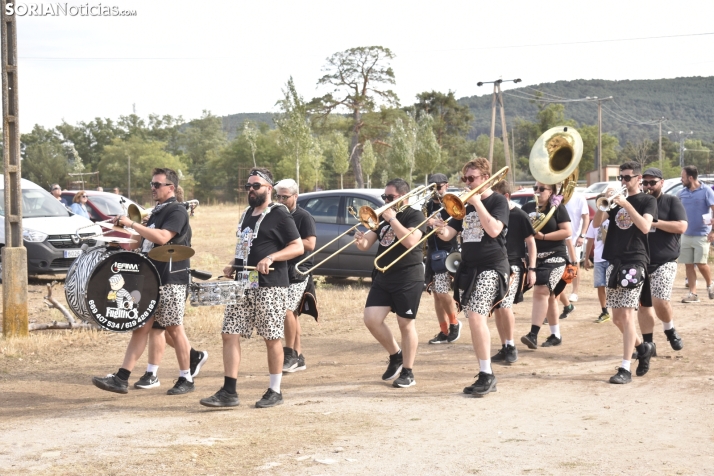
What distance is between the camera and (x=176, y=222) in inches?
288

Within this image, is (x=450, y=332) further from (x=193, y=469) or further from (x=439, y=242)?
(x=193, y=469)

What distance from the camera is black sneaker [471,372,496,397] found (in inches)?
289

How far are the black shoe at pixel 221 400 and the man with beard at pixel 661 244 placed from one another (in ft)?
13.2

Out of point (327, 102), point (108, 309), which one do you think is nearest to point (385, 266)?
point (108, 309)

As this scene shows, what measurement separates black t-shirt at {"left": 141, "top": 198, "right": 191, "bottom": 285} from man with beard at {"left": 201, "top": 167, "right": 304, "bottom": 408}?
2.07 ft

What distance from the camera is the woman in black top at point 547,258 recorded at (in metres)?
9.49

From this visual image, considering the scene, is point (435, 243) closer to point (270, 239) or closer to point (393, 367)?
point (393, 367)

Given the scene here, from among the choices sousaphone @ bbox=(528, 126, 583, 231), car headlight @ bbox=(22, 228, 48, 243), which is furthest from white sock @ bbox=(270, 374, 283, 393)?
car headlight @ bbox=(22, 228, 48, 243)

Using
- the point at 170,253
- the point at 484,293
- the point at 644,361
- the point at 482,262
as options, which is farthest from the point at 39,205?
the point at 644,361

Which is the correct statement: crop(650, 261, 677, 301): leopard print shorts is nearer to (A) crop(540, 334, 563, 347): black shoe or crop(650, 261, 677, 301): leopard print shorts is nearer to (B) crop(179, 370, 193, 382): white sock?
(A) crop(540, 334, 563, 347): black shoe

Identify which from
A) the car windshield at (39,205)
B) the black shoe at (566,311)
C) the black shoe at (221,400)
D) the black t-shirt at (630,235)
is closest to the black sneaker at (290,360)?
the black shoe at (221,400)

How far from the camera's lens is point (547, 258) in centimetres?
962

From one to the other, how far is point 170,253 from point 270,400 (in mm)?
1415

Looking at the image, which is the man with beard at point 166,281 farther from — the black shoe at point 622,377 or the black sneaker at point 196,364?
the black shoe at point 622,377
